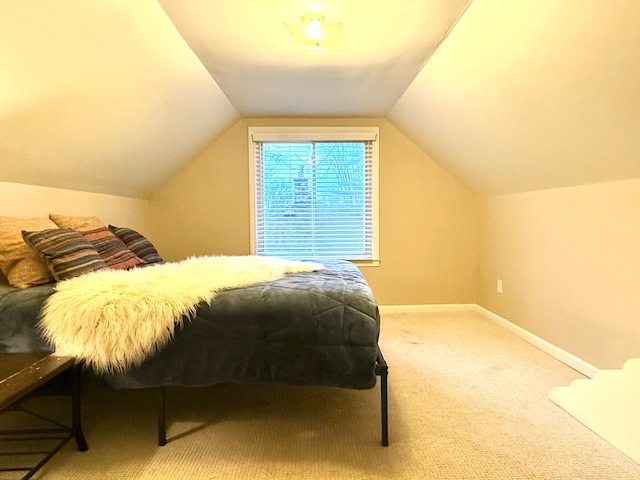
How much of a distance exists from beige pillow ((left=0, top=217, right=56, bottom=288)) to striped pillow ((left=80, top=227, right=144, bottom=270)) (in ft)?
1.37

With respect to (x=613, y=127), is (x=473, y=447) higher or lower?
lower

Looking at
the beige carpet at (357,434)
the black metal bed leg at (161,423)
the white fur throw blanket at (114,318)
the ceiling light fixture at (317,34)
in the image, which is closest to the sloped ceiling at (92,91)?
the ceiling light fixture at (317,34)

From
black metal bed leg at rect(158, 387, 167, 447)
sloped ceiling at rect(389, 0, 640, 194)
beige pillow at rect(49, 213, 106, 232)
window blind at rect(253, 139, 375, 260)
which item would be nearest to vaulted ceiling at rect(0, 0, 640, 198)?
sloped ceiling at rect(389, 0, 640, 194)

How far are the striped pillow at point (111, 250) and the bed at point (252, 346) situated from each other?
76 centimetres

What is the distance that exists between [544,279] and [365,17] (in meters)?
2.31

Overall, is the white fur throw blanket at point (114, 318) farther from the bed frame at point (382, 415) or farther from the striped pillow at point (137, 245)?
the striped pillow at point (137, 245)

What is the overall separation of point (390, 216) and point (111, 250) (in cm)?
273

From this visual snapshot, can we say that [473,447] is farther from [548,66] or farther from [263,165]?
[263,165]

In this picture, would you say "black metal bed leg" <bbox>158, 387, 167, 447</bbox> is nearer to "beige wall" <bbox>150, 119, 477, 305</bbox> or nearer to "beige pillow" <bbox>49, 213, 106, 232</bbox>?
"beige pillow" <bbox>49, 213, 106, 232</bbox>

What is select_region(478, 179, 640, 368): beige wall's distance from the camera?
2.21 m

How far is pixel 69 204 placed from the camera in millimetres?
2842

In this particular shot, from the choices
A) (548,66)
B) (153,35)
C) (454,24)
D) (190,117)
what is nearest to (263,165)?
(190,117)

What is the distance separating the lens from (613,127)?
1957 mm

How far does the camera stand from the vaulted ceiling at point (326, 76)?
173 cm
